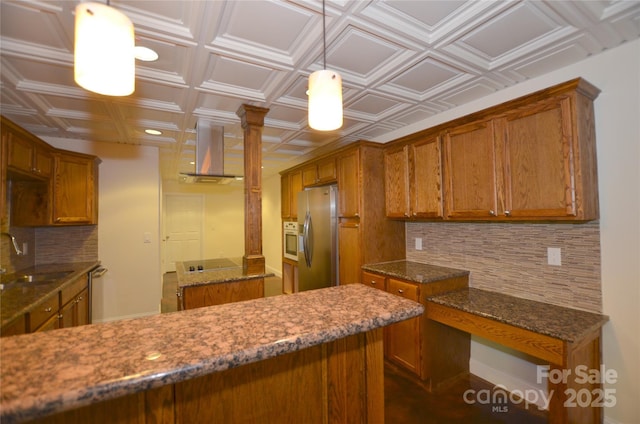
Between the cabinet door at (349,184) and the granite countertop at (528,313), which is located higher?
the cabinet door at (349,184)

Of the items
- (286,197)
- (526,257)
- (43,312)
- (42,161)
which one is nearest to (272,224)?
(286,197)

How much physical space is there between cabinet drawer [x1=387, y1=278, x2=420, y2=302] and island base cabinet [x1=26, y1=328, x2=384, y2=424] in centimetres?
130

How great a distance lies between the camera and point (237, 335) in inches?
33.1

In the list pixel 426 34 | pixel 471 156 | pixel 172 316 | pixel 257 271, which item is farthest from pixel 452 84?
pixel 172 316

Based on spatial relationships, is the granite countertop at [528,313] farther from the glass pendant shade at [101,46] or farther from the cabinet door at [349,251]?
the glass pendant shade at [101,46]

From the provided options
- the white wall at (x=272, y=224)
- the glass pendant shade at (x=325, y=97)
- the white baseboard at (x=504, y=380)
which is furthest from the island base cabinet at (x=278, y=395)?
the white wall at (x=272, y=224)

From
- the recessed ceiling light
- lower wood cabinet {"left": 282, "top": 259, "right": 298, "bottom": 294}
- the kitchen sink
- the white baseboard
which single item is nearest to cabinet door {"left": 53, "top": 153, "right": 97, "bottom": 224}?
the kitchen sink

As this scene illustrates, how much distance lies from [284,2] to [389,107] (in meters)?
1.58

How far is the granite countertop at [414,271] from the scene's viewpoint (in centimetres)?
238

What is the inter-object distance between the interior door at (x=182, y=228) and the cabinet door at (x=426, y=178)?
606 cm

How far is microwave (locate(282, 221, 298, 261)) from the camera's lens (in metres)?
4.39

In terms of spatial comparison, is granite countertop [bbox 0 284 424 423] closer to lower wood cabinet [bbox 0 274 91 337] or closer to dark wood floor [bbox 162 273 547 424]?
lower wood cabinet [bbox 0 274 91 337]

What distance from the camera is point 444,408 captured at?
212 cm

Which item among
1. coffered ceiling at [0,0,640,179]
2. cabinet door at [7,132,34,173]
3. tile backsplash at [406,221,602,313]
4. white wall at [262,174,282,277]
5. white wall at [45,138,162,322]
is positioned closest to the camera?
coffered ceiling at [0,0,640,179]
